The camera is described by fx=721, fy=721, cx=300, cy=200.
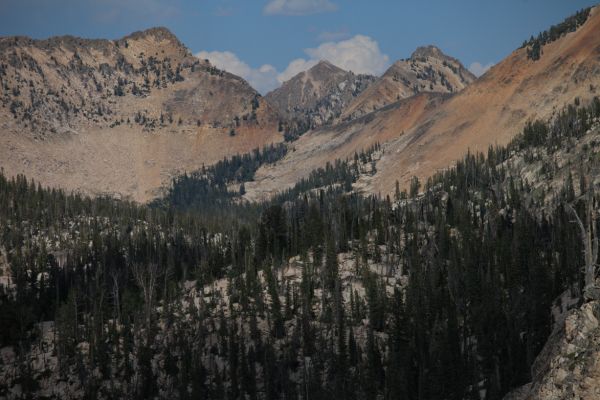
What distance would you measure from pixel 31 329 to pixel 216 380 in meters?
47.7

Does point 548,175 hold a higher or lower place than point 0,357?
higher

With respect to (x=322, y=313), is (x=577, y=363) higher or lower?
higher

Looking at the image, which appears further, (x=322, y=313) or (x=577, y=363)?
(x=322, y=313)

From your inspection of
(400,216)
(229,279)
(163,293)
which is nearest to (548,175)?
(400,216)

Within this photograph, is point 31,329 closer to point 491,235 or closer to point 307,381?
point 307,381

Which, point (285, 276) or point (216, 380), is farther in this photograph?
point (285, 276)

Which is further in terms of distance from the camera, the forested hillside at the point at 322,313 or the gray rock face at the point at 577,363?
the forested hillside at the point at 322,313

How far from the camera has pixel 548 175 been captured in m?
190

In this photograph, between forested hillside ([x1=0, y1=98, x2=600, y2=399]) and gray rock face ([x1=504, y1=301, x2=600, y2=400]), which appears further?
forested hillside ([x1=0, y1=98, x2=600, y2=399])

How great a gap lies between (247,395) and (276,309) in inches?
750

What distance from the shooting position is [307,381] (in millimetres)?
109688

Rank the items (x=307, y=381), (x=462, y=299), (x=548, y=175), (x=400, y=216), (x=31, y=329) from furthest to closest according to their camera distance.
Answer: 1. (x=548, y=175)
2. (x=400, y=216)
3. (x=31, y=329)
4. (x=462, y=299)
5. (x=307, y=381)

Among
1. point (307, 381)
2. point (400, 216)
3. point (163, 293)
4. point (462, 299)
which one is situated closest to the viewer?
point (307, 381)

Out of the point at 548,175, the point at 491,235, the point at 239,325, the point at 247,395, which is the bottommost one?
the point at 247,395
